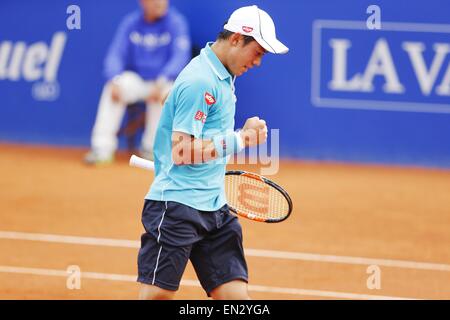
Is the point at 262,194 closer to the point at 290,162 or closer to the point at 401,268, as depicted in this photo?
the point at 401,268

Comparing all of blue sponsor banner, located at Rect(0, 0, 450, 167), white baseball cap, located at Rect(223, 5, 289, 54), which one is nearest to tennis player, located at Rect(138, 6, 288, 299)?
white baseball cap, located at Rect(223, 5, 289, 54)

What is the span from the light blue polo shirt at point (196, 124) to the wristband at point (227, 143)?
0.37ft

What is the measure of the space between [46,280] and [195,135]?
3220 millimetres

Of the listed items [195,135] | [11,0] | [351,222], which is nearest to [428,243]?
[351,222]

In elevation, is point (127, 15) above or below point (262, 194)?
above

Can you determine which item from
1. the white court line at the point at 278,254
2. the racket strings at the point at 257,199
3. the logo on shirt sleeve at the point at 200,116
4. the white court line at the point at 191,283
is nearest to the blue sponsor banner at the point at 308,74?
the white court line at the point at 278,254

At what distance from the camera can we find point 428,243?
9.30 metres

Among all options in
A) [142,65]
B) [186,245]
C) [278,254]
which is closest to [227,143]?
[186,245]

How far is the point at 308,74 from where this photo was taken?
12945 millimetres

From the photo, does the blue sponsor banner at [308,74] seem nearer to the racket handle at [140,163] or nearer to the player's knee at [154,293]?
the racket handle at [140,163]

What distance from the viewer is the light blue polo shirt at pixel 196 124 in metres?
5.09

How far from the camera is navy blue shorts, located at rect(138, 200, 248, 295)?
208 inches

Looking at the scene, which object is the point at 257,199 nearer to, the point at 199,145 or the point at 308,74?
the point at 199,145

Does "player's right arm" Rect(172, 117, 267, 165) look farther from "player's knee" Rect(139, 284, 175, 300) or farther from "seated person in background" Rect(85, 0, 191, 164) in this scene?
"seated person in background" Rect(85, 0, 191, 164)
